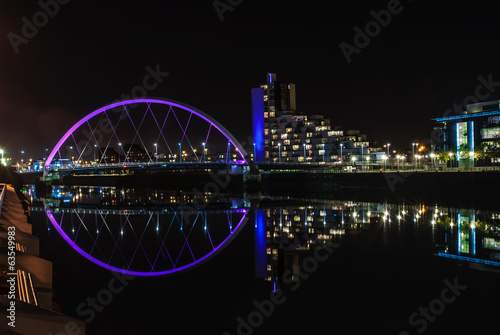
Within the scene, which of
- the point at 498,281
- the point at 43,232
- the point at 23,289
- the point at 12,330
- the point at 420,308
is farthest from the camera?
the point at 43,232

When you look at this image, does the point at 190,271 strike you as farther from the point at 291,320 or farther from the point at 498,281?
the point at 498,281

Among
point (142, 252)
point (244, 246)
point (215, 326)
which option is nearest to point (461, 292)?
point (215, 326)

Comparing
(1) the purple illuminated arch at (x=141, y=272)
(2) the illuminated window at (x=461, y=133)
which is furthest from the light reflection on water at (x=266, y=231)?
(2) the illuminated window at (x=461, y=133)

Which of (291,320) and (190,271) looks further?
(190,271)

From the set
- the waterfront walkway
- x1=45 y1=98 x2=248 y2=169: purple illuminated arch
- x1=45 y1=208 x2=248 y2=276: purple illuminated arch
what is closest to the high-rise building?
x1=45 y1=98 x2=248 y2=169: purple illuminated arch

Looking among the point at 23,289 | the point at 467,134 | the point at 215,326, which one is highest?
the point at 467,134

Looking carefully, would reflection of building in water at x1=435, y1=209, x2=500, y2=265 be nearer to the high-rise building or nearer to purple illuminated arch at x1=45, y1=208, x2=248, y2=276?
purple illuminated arch at x1=45, y1=208, x2=248, y2=276

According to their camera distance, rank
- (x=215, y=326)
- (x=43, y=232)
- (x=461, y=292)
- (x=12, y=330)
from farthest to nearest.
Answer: (x=43, y=232) < (x=461, y=292) < (x=215, y=326) < (x=12, y=330)

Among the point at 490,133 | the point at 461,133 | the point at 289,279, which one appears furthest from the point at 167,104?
the point at 289,279
